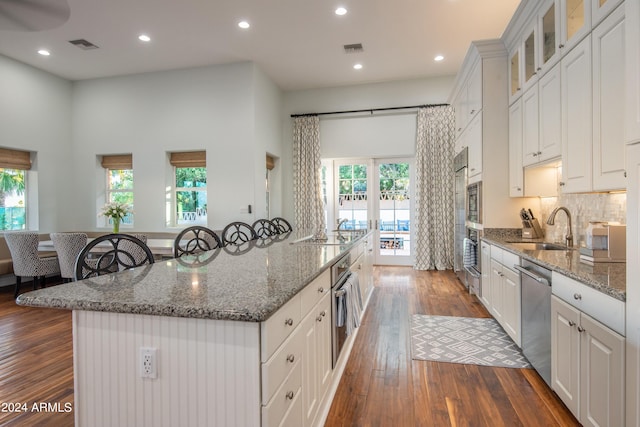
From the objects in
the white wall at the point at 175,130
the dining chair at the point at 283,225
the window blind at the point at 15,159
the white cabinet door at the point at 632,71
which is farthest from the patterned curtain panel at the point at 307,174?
the white cabinet door at the point at 632,71

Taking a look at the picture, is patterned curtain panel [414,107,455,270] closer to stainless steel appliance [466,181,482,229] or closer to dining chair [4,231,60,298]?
stainless steel appliance [466,181,482,229]

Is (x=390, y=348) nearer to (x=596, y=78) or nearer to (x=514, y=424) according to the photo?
(x=514, y=424)

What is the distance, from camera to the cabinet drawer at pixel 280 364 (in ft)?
3.60

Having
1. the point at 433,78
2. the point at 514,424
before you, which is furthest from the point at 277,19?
the point at 514,424

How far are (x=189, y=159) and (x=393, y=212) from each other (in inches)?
150

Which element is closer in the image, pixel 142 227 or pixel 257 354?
pixel 257 354

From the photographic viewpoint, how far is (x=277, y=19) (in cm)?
425

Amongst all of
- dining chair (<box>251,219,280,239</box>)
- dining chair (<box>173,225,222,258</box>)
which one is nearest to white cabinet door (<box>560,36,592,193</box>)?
dining chair (<box>173,225,222,258</box>)

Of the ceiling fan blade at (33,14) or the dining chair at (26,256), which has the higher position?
the ceiling fan blade at (33,14)

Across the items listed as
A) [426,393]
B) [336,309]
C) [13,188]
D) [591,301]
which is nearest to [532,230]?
[591,301]

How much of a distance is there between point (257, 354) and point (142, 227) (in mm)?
5663

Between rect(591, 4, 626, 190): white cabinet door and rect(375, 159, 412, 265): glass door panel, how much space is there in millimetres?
4533

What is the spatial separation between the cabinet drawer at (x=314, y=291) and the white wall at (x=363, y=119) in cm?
488

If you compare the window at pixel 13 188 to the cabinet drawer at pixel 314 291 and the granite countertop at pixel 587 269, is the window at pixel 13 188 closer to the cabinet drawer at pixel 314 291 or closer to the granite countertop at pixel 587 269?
the cabinet drawer at pixel 314 291
